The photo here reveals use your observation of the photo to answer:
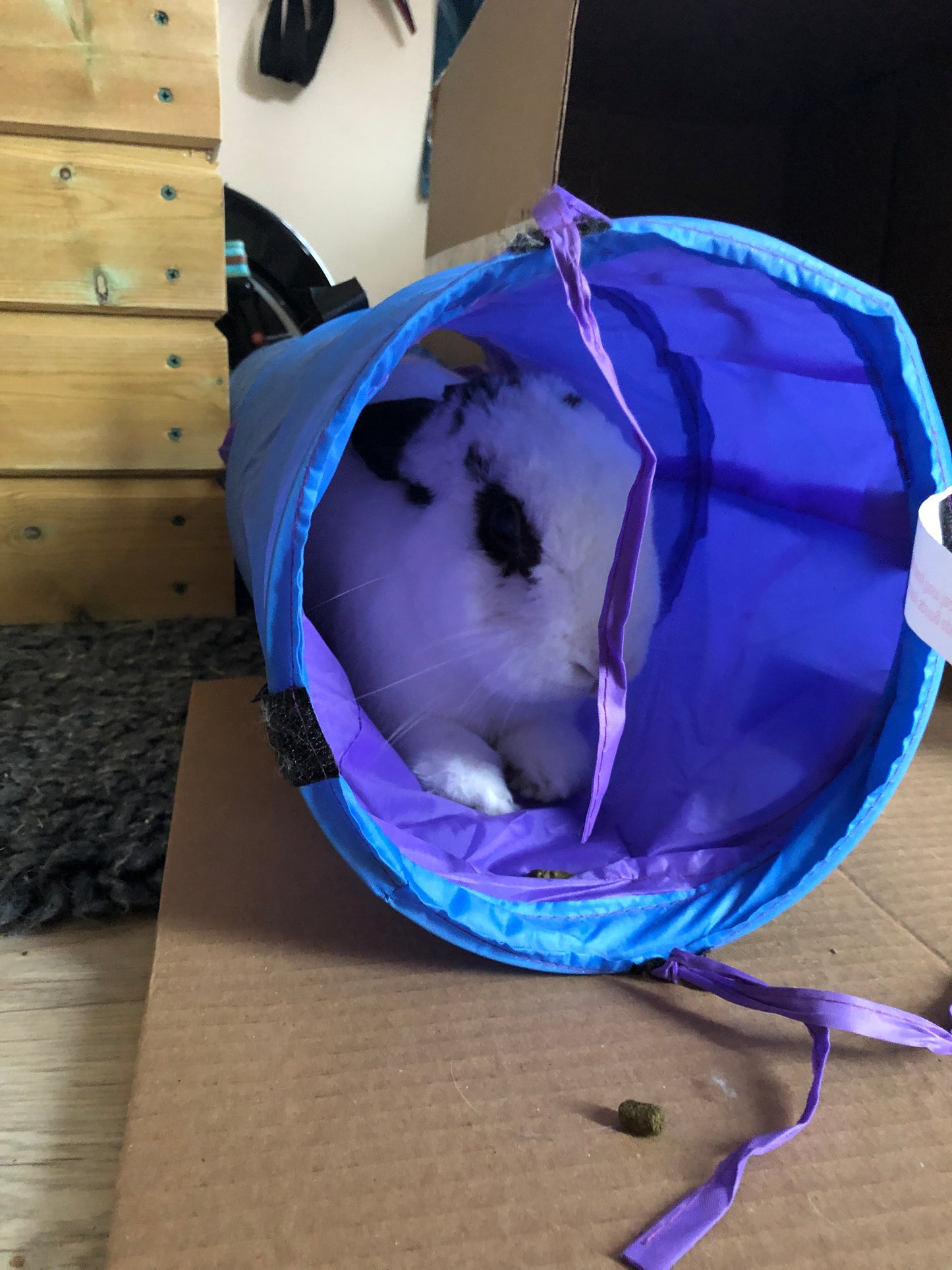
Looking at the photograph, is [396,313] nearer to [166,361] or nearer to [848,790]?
[848,790]

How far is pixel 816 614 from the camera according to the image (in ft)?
3.25

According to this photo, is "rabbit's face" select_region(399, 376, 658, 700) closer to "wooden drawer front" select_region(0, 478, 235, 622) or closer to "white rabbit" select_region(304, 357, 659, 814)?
"white rabbit" select_region(304, 357, 659, 814)

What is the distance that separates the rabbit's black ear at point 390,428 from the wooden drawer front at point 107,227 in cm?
78

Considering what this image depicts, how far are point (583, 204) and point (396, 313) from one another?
6.5 inches

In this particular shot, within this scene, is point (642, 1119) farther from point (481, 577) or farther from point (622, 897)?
point (481, 577)

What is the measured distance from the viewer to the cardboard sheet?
0.59 metres

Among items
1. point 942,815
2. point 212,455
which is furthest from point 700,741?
point 212,455

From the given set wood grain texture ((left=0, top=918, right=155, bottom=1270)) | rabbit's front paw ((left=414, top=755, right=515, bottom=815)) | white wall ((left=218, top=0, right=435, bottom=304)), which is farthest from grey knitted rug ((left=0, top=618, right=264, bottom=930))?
white wall ((left=218, top=0, right=435, bottom=304))

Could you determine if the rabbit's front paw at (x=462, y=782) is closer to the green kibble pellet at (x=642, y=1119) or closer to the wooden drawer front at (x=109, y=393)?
the green kibble pellet at (x=642, y=1119)

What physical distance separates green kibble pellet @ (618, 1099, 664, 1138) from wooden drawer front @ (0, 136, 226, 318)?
1514 millimetres

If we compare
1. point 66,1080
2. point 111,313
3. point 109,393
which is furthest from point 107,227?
point 66,1080

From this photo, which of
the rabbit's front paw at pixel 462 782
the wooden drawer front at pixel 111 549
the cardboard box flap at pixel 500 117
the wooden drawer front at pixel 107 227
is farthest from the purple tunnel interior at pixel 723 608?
the wooden drawer front at pixel 111 549

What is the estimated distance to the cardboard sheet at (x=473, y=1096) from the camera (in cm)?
59

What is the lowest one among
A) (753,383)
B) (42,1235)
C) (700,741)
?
(42,1235)
